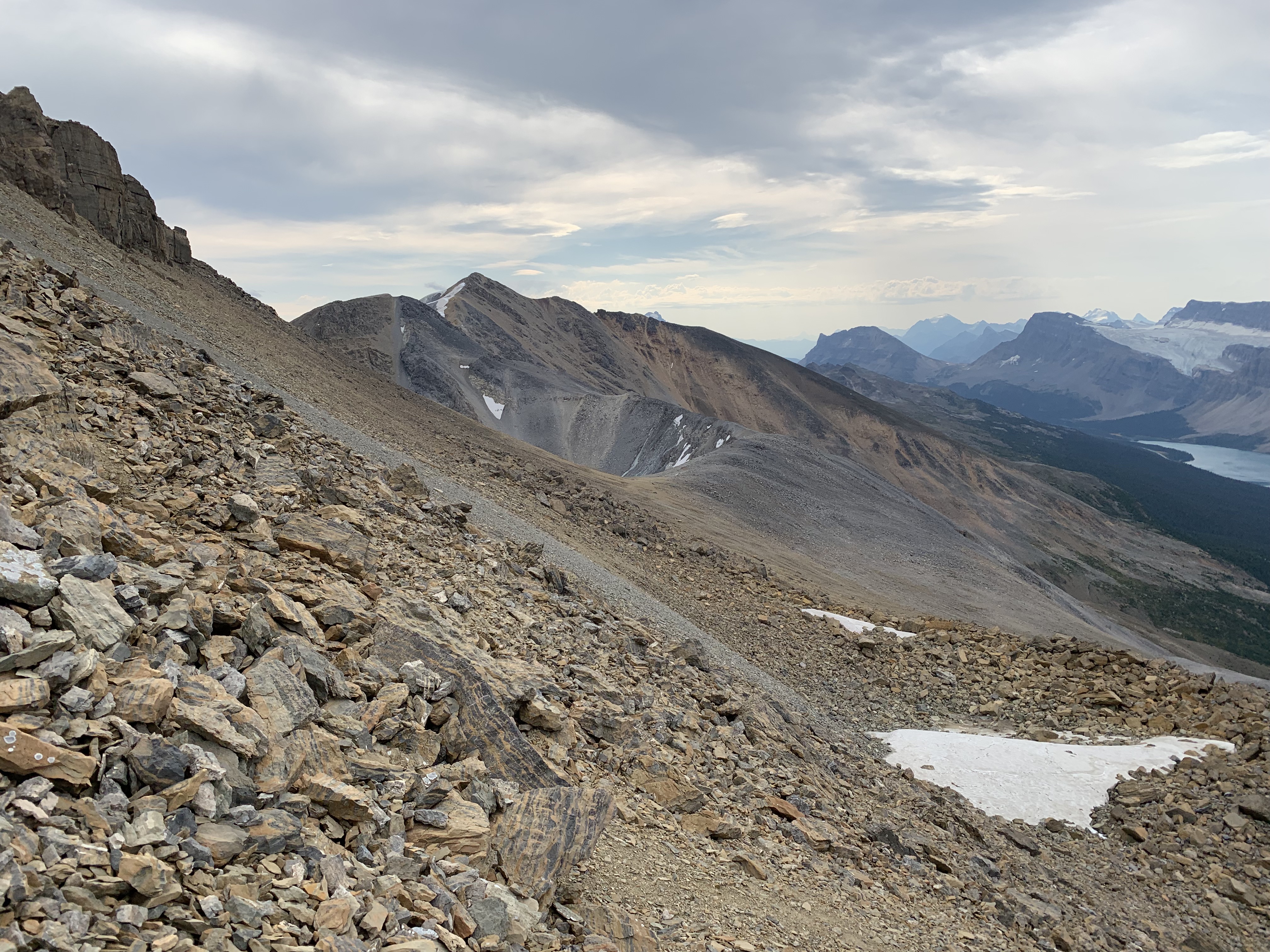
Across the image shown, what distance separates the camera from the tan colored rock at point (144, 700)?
5703 mm

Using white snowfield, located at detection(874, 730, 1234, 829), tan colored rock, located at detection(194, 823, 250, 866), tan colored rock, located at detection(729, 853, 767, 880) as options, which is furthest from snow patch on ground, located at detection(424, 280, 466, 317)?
tan colored rock, located at detection(194, 823, 250, 866)

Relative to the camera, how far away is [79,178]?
3256 centimetres

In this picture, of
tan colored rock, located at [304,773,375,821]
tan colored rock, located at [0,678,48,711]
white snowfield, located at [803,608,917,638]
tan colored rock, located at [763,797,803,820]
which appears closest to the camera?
tan colored rock, located at [0,678,48,711]

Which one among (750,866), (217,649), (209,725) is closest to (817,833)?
(750,866)

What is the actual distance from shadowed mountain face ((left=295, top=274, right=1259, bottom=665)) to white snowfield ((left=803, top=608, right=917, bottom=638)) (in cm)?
1440

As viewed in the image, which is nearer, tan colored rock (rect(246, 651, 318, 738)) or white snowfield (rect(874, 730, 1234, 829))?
tan colored rock (rect(246, 651, 318, 738))

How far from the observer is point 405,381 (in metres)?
76.2

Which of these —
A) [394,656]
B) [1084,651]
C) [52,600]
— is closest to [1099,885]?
[1084,651]

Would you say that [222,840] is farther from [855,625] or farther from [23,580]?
[855,625]

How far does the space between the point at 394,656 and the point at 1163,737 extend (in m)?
20.7

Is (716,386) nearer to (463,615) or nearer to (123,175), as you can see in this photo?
(123,175)

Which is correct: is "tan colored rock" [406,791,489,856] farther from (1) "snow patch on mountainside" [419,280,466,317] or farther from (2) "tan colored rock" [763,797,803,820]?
(1) "snow patch on mountainside" [419,280,466,317]

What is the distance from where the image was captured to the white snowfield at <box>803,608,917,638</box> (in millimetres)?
26391

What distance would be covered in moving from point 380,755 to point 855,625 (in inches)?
872
